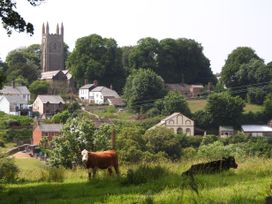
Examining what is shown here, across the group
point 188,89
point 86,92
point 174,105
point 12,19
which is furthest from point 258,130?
point 12,19

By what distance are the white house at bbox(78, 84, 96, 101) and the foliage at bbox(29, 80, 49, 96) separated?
24.3 feet

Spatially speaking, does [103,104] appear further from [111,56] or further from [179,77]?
[179,77]

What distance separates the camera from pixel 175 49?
118625mm

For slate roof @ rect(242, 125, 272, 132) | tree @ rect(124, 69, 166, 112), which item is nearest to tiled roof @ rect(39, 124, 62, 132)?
tree @ rect(124, 69, 166, 112)

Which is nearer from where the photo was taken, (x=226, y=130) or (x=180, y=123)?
(x=180, y=123)

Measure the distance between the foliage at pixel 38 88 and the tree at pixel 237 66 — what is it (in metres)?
33.2

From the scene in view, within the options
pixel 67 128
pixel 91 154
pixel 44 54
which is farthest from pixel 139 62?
pixel 91 154

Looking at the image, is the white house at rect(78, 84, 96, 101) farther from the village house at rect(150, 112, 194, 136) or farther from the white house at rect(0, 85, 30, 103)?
the village house at rect(150, 112, 194, 136)

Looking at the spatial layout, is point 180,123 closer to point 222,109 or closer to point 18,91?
point 222,109

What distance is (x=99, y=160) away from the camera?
12453 mm

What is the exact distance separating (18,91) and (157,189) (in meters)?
87.7

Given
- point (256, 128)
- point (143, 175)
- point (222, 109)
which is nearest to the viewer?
point (143, 175)

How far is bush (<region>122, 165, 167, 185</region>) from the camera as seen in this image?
10805mm

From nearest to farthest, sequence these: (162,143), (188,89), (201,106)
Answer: (162,143) < (201,106) < (188,89)
